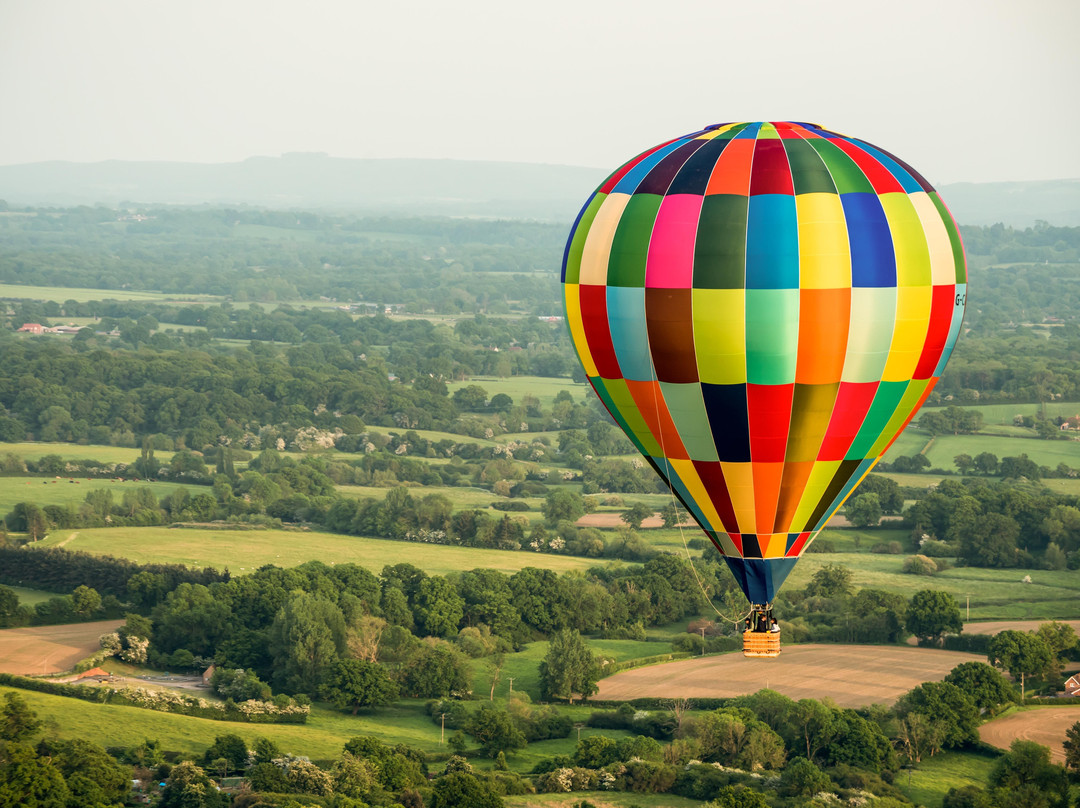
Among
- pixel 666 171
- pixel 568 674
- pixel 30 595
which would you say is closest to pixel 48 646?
pixel 30 595

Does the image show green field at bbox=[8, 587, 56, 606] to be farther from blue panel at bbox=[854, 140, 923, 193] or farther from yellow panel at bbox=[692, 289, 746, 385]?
blue panel at bbox=[854, 140, 923, 193]

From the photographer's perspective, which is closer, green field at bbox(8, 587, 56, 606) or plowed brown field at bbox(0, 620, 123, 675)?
plowed brown field at bbox(0, 620, 123, 675)

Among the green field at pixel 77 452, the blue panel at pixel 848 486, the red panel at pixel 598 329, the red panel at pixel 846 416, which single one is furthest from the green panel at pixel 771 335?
the green field at pixel 77 452

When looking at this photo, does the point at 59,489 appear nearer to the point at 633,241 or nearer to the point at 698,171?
the point at 633,241

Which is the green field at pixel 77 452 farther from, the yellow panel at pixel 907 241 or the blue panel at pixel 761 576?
the yellow panel at pixel 907 241

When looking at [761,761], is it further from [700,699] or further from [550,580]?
[550,580]

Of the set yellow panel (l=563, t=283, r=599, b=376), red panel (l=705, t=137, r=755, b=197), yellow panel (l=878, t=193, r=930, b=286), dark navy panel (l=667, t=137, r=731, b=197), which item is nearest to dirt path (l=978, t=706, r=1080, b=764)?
yellow panel (l=878, t=193, r=930, b=286)

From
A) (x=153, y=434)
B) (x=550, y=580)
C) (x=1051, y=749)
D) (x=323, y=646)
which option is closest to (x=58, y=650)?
(x=323, y=646)

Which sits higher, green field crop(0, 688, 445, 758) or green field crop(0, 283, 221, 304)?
green field crop(0, 283, 221, 304)
